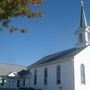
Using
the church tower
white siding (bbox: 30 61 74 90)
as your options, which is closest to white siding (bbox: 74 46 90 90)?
white siding (bbox: 30 61 74 90)

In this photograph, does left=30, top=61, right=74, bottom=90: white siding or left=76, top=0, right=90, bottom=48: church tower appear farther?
left=76, top=0, right=90, bottom=48: church tower

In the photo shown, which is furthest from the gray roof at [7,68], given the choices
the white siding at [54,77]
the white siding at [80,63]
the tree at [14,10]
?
the tree at [14,10]

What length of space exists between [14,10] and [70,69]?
756 inches

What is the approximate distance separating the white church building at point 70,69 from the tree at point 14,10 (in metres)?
17.4

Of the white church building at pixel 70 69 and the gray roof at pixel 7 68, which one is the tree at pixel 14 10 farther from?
the gray roof at pixel 7 68

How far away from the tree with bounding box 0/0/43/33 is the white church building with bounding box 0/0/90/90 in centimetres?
1736

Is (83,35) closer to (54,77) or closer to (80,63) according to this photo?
(80,63)

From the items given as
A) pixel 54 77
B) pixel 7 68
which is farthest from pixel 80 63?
pixel 7 68

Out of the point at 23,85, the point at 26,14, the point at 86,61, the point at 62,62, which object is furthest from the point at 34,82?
the point at 26,14

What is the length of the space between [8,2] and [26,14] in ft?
6.39

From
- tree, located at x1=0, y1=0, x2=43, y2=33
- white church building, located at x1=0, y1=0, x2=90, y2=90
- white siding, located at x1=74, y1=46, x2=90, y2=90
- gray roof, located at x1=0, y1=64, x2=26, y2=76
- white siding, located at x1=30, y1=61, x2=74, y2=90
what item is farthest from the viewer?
gray roof, located at x1=0, y1=64, x2=26, y2=76

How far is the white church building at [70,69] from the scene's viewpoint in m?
32.1

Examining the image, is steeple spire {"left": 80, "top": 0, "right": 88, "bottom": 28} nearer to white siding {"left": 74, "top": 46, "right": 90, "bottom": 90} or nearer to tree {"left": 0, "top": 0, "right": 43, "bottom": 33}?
white siding {"left": 74, "top": 46, "right": 90, "bottom": 90}

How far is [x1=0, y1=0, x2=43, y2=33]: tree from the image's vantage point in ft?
48.3
